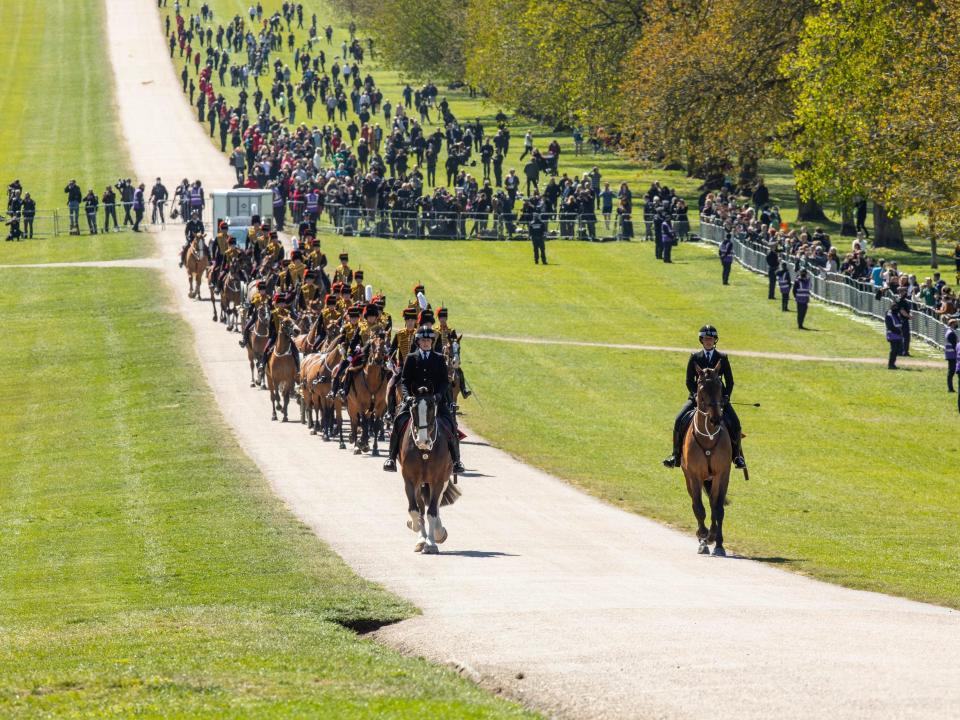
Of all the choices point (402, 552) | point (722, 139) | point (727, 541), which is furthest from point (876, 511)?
point (722, 139)

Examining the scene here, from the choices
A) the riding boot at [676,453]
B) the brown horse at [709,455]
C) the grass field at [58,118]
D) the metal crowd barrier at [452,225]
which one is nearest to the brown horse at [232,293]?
the grass field at [58,118]

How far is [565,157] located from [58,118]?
1281 inches

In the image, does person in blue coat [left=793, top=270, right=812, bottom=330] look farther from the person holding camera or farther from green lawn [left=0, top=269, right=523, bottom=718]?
green lawn [left=0, top=269, right=523, bottom=718]

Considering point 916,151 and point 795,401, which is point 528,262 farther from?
point 795,401

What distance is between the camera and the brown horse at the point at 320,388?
3409cm

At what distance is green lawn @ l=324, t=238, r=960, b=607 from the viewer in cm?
2753

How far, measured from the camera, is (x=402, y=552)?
22672 millimetres

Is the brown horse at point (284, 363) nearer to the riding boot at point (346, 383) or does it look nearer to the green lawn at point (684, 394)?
the green lawn at point (684, 394)

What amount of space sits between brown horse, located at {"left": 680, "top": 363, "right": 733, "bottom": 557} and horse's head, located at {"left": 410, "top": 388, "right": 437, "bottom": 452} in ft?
12.1

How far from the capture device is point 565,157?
9981 centimetres

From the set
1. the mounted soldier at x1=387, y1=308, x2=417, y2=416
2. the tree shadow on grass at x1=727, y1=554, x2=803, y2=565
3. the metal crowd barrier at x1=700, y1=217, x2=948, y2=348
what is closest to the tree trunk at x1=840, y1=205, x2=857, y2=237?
the metal crowd barrier at x1=700, y1=217, x2=948, y2=348

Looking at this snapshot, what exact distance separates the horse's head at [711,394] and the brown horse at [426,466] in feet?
11.0

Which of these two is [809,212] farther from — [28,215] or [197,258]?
[28,215]

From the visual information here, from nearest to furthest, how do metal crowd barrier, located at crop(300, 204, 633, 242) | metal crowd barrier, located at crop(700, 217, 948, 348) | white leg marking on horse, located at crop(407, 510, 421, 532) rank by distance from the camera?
1. white leg marking on horse, located at crop(407, 510, 421, 532)
2. metal crowd barrier, located at crop(700, 217, 948, 348)
3. metal crowd barrier, located at crop(300, 204, 633, 242)
